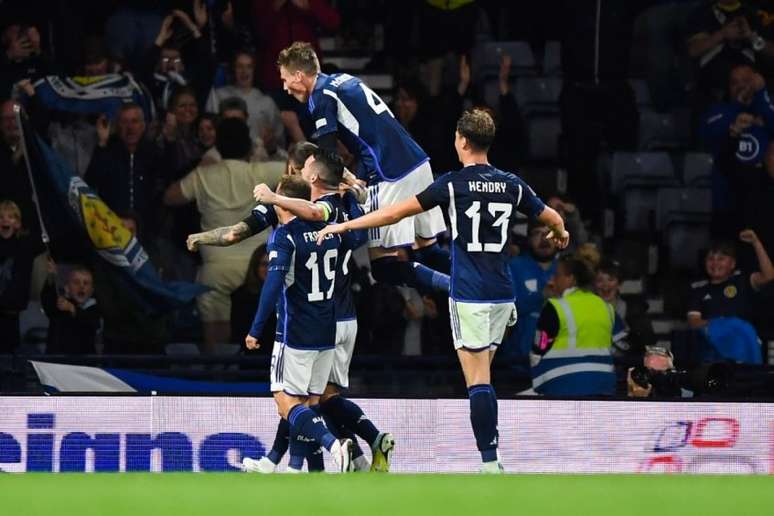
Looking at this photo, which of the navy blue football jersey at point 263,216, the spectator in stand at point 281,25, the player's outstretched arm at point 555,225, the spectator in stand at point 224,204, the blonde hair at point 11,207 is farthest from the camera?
the spectator in stand at point 281,25

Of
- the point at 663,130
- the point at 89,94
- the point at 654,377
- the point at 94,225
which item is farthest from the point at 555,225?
the point at 663,130

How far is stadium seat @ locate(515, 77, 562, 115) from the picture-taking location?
54.0 ft

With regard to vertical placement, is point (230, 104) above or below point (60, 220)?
above

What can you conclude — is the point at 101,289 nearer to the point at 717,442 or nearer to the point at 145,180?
the point at 145,180

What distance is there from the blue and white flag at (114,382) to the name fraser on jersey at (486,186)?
3631 millimetres

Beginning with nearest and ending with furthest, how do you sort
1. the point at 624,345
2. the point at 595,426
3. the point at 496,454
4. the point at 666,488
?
the point at 666,488 → the point at 496,454 → the point at 595,426 → the point at 624,345

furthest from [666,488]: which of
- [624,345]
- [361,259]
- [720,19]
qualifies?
[720,19]

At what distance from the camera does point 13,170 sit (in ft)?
47.2

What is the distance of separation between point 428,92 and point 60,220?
3.22 metres

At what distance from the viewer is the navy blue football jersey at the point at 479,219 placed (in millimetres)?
9898

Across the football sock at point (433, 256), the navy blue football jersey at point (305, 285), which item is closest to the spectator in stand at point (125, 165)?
the football sock at point (433, 256)

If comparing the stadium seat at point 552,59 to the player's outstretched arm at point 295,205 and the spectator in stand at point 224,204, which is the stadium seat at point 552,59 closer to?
the spectator in stand at point 224,204

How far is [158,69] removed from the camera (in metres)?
15.1

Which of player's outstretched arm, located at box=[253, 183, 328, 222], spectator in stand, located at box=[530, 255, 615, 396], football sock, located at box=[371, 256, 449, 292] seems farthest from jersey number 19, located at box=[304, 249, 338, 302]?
spectator in stand, located at box=[530, 255, 615, 396]
